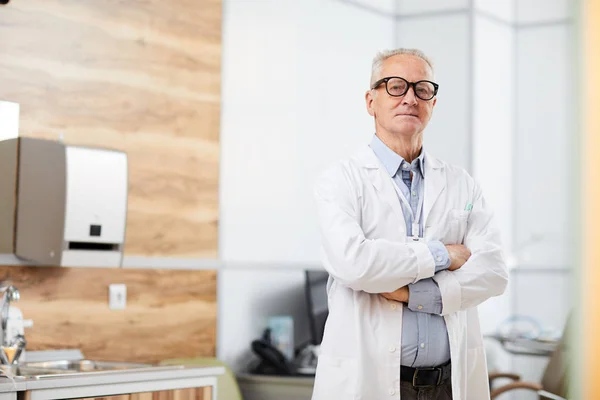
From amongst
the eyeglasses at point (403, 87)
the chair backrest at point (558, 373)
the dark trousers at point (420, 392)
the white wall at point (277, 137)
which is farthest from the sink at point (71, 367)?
the chair backrest at point (558, 373)

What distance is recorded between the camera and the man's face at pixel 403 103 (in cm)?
235

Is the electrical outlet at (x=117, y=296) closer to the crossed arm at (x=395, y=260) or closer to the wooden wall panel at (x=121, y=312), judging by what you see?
the wooden wall panel at (x=121, y=312)

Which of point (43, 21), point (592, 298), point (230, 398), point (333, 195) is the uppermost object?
point (43, 21)

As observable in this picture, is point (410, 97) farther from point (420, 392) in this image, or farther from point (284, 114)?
point (284, 114)

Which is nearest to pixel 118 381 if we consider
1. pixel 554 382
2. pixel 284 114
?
pixel 284 114

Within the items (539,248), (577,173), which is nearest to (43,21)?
(577,173)

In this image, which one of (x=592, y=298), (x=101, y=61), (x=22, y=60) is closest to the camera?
(x=592, y=298)

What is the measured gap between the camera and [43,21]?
3.40 meters

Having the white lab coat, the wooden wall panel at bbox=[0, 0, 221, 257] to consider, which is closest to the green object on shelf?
the wooden wall panel at bbox=[0, 0, 221, 257]

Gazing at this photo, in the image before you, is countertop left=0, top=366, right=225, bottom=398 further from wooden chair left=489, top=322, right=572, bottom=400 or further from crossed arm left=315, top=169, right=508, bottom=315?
wooden chair left=489, top=322, right=572, bottom=400

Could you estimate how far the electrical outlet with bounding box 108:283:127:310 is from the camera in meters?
3.60

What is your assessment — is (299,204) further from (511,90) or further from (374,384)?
(374,384)

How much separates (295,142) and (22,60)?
1.68m

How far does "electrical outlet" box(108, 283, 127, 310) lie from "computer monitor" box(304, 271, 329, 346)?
104 cm
